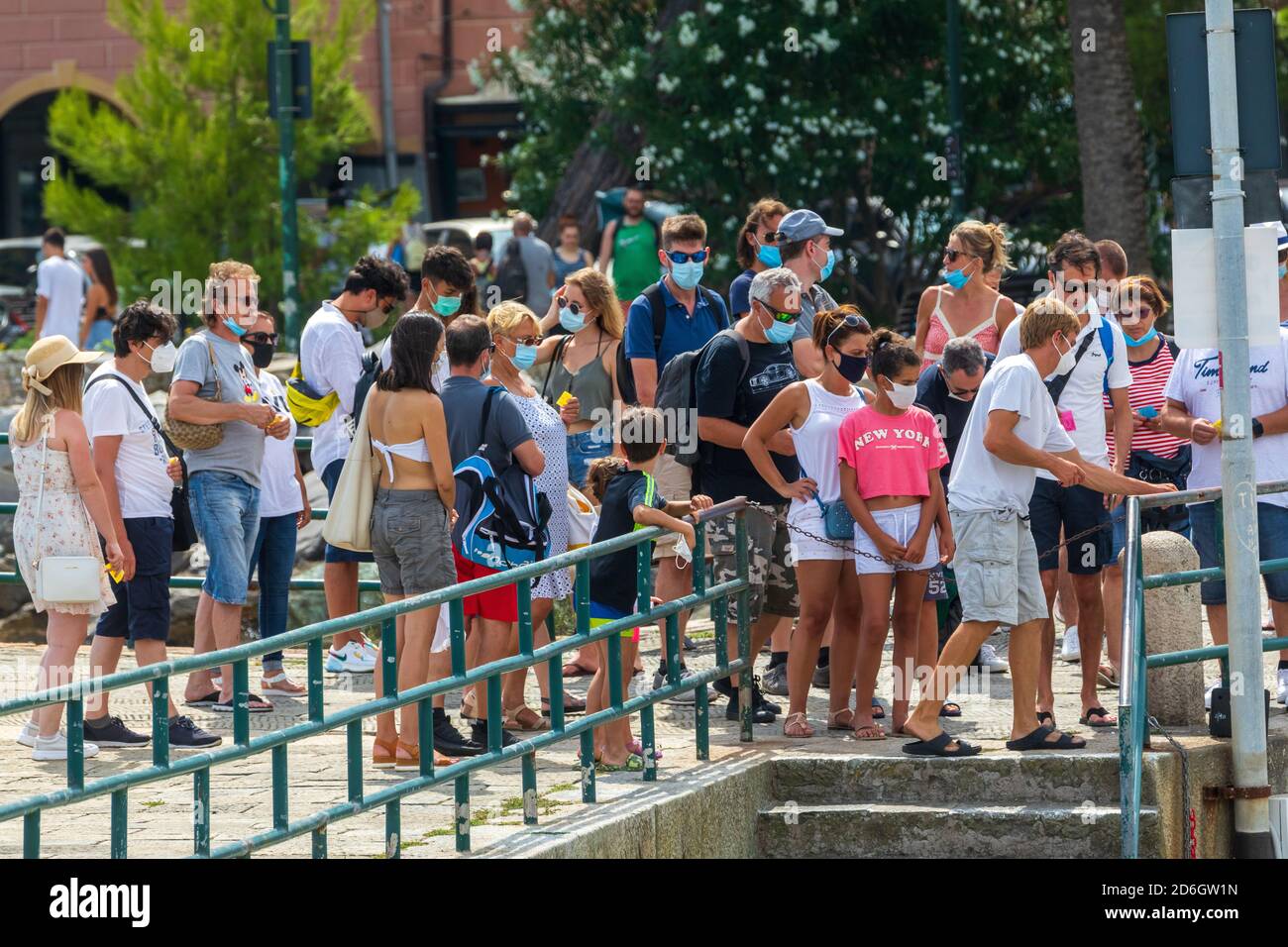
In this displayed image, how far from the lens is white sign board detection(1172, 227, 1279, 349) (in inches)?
290

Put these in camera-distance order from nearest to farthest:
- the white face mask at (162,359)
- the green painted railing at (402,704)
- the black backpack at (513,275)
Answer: the green painted railing at (402,704) → the white face mask at (162,359) → the black backpack at (513,275)

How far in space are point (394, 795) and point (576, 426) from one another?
3679 mm

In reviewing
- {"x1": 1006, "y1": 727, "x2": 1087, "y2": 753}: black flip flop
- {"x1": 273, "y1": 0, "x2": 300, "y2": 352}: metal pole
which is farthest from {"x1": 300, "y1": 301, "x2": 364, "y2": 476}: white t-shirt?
{"x1": 273, "y1": 0, "x2": 300, "y2": 352}: metal pole

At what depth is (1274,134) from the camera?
7.22 m

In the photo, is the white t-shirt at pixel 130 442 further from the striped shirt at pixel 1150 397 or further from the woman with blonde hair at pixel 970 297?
the striped shirt at pixel 1150 397

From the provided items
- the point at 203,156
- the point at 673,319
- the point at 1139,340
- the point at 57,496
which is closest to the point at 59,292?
the point at 203,156

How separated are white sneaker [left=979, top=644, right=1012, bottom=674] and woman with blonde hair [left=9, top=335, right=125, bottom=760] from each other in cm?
378

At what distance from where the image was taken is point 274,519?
9102 mm

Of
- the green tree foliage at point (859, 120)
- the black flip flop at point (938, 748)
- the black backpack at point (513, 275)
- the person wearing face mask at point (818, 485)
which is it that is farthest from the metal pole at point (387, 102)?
the black flip flop at point (938, 748)

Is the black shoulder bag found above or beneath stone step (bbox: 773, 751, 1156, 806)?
above

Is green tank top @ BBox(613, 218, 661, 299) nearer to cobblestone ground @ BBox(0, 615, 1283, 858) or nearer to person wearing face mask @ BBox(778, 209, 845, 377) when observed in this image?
cobblestone ground @ BBox(0, 615, 1283, 858)

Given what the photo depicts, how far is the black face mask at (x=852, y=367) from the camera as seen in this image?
7.79 meters

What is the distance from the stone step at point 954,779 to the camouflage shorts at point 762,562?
69 centimetres
